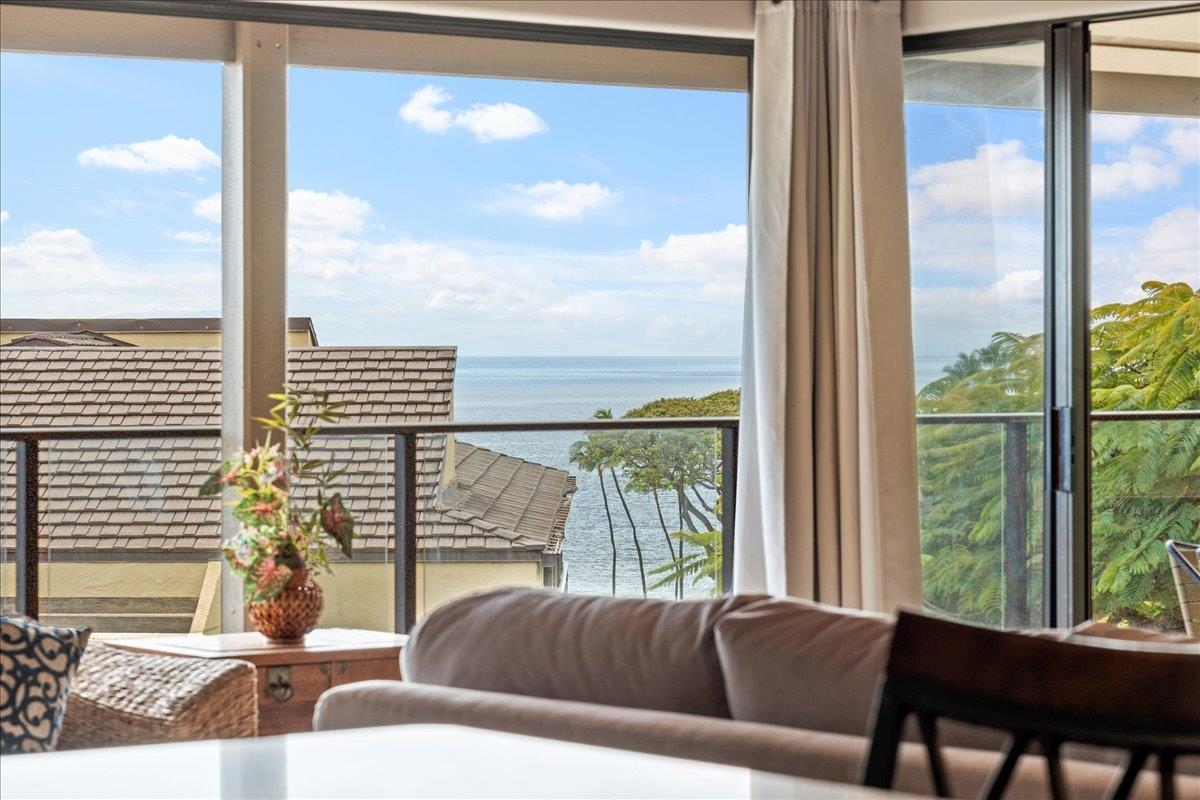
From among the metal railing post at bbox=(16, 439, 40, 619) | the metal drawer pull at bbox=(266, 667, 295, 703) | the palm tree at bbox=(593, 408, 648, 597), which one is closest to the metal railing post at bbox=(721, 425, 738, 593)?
the palm tree at bbox=(593, 408, 648, 597)

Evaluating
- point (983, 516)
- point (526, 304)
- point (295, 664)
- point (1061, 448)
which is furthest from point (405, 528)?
point (526, 304)

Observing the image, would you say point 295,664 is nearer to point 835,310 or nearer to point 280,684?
point 280,684

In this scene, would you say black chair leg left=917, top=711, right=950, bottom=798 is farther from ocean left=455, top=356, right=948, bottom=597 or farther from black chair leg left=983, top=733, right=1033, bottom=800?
ocean left=455, top=356, right=948, bottom=597

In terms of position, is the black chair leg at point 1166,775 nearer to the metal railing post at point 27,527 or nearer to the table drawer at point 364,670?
the table drawer at point 364,670

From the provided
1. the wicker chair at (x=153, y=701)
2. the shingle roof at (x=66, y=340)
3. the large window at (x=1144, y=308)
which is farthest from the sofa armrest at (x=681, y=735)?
the shingle roof at (x=66, y=340)

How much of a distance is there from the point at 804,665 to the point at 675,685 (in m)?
0.17

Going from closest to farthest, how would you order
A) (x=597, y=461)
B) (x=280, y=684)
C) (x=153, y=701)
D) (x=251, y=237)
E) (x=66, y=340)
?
(x=153, y=701) → (x=280, y=684) → (x=251, y=237) → (x=597, y=461) → (x=66, y=340)

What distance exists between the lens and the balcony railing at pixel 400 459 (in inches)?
155

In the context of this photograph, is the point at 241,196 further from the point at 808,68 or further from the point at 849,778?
the point at 849,778

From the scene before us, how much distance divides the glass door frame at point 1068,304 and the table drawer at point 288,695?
234cm

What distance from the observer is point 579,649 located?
1.54 m

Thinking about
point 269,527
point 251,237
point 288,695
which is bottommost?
point 288,695

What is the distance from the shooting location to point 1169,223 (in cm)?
462

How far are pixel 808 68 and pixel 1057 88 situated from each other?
802 mm
